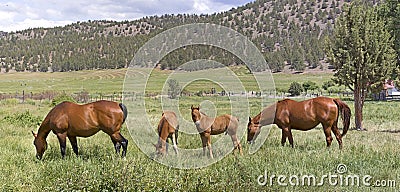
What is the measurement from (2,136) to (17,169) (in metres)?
6.61

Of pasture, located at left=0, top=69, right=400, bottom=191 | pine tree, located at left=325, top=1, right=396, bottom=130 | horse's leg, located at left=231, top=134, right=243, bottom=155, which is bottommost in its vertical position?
pasture, located at left=0, top=69, right=400, bottom=191

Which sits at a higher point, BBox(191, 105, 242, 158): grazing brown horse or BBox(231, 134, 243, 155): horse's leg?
BBox(191, 105, 242, 158): grazing brown horse

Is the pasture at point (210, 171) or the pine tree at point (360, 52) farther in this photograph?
the pine tree at point (360, 52)

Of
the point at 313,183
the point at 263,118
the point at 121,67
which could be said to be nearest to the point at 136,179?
the point at 313,183

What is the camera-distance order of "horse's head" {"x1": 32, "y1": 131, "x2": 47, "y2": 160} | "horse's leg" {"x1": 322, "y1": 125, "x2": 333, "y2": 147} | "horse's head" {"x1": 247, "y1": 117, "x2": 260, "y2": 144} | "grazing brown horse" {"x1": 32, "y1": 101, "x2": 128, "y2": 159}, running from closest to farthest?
"grazing brown horse" {"x1": 32, "y1": 101, "x2": 128, "y2": 159}
"horse's head" {"x1": 32, "y1": 131, "x2": 47, "y2": 160}
"horse's leg" {"x1": 322, "y1": 125, "x2": 333, "y2": 147}
"horse's head" {"x1": 247, "y1": 117, "x2": 260, "y2": 144}

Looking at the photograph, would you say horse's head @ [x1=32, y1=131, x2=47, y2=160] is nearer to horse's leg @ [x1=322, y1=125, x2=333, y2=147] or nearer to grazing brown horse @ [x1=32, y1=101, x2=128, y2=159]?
grazing brown horse @ [x1=32, y1=101, x2=128, y2=159]

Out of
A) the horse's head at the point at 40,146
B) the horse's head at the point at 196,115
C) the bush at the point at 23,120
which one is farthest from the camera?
the bush at the point at 23,120

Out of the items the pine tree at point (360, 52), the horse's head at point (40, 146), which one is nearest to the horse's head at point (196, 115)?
the horse's head at point (40, 146)

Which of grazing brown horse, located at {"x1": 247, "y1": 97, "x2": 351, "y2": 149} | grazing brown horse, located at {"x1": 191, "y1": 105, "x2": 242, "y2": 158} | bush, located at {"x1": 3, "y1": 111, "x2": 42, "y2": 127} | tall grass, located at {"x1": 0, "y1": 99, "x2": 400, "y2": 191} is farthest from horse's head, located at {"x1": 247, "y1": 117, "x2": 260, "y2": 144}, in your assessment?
bush, located at {"x1": 3, "y1": 111, "x2": 42, "y2": 127}

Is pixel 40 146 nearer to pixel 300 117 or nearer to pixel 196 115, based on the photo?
pixel 196 115

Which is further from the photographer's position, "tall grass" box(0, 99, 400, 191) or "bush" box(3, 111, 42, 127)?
"bush" box(3, 111, 42, 127)

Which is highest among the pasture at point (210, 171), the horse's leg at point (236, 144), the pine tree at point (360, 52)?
Answer: the pine tree at point (360, 52)

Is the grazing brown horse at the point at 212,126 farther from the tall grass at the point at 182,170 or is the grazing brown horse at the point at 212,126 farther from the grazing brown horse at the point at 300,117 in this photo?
the grazing brown horse at the point at 300,117

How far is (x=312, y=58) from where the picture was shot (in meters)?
133
